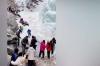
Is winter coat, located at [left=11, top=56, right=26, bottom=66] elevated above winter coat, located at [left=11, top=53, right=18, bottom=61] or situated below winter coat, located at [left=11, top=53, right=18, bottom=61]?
below

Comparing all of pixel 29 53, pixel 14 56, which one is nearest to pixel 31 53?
pixel 29 53

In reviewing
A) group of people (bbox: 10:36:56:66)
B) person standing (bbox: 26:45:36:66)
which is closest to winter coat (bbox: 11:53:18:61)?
group of people (bbox: 10:36:56:66)

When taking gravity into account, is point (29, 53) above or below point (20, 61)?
above

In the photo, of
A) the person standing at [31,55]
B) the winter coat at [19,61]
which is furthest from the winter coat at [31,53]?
the winter coat at [19,61]

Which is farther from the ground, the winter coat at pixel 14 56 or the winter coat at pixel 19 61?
the winter coat at pixel 14 56

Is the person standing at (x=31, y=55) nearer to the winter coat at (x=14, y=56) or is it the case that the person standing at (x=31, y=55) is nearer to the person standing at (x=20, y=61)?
the person standing at (x=20, y=61)

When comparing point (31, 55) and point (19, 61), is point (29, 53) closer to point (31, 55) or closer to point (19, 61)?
point (31, 55)

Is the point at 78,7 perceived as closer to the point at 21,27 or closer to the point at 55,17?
the point at 55,17

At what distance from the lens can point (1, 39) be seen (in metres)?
2.98

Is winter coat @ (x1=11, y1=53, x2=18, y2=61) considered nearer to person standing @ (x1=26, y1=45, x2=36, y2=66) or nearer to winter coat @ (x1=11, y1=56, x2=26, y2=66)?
winter coat @ (x1=11, y1=56, x2=26, y2=66)

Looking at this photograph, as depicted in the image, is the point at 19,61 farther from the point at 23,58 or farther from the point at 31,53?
the point at 31,53

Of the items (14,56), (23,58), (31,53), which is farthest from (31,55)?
(14,56)

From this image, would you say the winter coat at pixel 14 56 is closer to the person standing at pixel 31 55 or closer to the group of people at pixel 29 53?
the group of people at pixel 29 53

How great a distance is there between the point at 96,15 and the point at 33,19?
44.6 inches
